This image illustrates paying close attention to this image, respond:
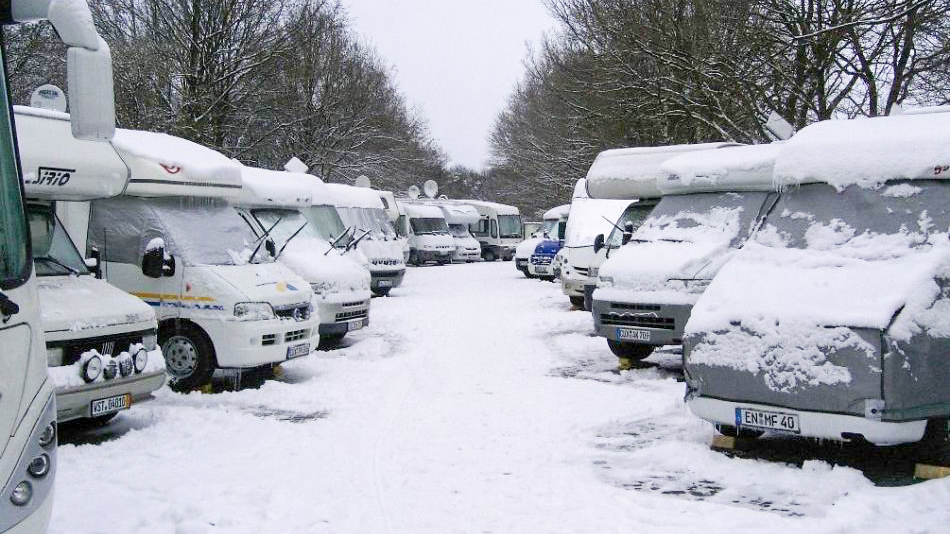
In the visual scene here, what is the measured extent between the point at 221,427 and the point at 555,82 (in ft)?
87.7

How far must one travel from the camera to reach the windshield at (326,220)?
19.1 m

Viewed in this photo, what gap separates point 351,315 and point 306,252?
1.44 m

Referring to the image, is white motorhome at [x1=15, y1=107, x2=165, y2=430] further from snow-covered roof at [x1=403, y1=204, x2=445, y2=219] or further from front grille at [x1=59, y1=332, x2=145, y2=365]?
snow-covered roof at [x1=403, y1=204, x2=445, y2=219]

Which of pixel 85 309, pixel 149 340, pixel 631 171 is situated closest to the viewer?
pixel 85 309

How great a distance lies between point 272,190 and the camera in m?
15.1

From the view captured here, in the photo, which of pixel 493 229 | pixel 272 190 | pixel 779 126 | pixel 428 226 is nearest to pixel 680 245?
pixel 779 126

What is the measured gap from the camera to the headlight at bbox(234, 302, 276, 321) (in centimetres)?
1029

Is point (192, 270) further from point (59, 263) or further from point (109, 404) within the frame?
point (109, 404)

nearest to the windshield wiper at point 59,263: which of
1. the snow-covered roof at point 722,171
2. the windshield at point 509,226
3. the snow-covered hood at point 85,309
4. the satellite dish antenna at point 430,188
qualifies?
the snow-covered hood at point 85,309

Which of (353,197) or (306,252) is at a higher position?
(353,197)

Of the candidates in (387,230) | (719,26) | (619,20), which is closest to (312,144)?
(387,230)

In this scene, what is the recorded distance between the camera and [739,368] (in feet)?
22.9

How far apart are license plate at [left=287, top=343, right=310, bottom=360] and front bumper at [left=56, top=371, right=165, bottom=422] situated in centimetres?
254

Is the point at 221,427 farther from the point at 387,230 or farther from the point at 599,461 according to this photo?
the point at 387,230
